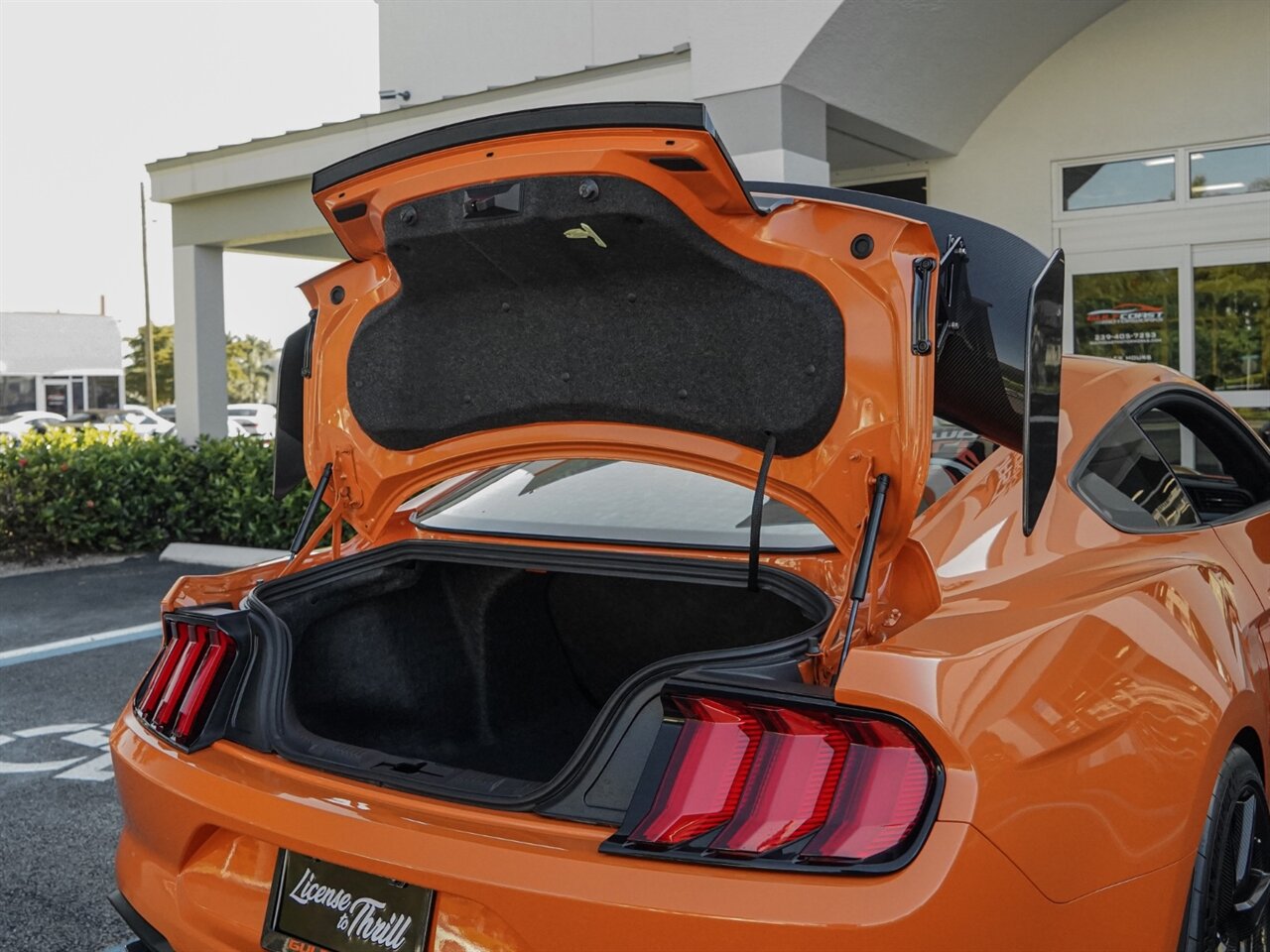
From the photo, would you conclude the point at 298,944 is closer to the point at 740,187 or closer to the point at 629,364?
the point at 629,364

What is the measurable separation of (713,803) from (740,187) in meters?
0.95

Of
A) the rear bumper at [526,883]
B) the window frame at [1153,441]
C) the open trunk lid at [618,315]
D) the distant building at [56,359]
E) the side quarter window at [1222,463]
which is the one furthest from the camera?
the distant building at [56,359]

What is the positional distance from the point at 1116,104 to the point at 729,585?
7.78 m

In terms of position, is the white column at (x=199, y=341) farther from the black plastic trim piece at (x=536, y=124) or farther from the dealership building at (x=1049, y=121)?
the black plastic trim piece at (x=536, y=124)

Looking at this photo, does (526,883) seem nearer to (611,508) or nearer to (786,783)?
(786,783)

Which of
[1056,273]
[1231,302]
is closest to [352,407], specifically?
[1056,273]

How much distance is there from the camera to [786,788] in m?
1.63

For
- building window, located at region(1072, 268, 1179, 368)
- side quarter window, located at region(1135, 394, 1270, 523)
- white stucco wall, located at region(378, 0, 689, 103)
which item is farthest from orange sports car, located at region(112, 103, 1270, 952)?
white stucco wall, located at region(378, 0, 689, 103)

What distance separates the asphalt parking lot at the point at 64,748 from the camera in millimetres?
3105

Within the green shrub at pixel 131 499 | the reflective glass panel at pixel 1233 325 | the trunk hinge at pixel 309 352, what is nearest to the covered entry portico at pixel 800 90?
the reflective glass panel at pixel 1233 325

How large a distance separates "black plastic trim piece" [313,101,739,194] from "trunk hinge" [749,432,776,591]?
561 mm

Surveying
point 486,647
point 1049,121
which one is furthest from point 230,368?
point 486,647

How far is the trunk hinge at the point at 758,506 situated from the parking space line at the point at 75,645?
5.42 meters

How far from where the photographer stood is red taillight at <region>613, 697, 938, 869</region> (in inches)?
61.6
